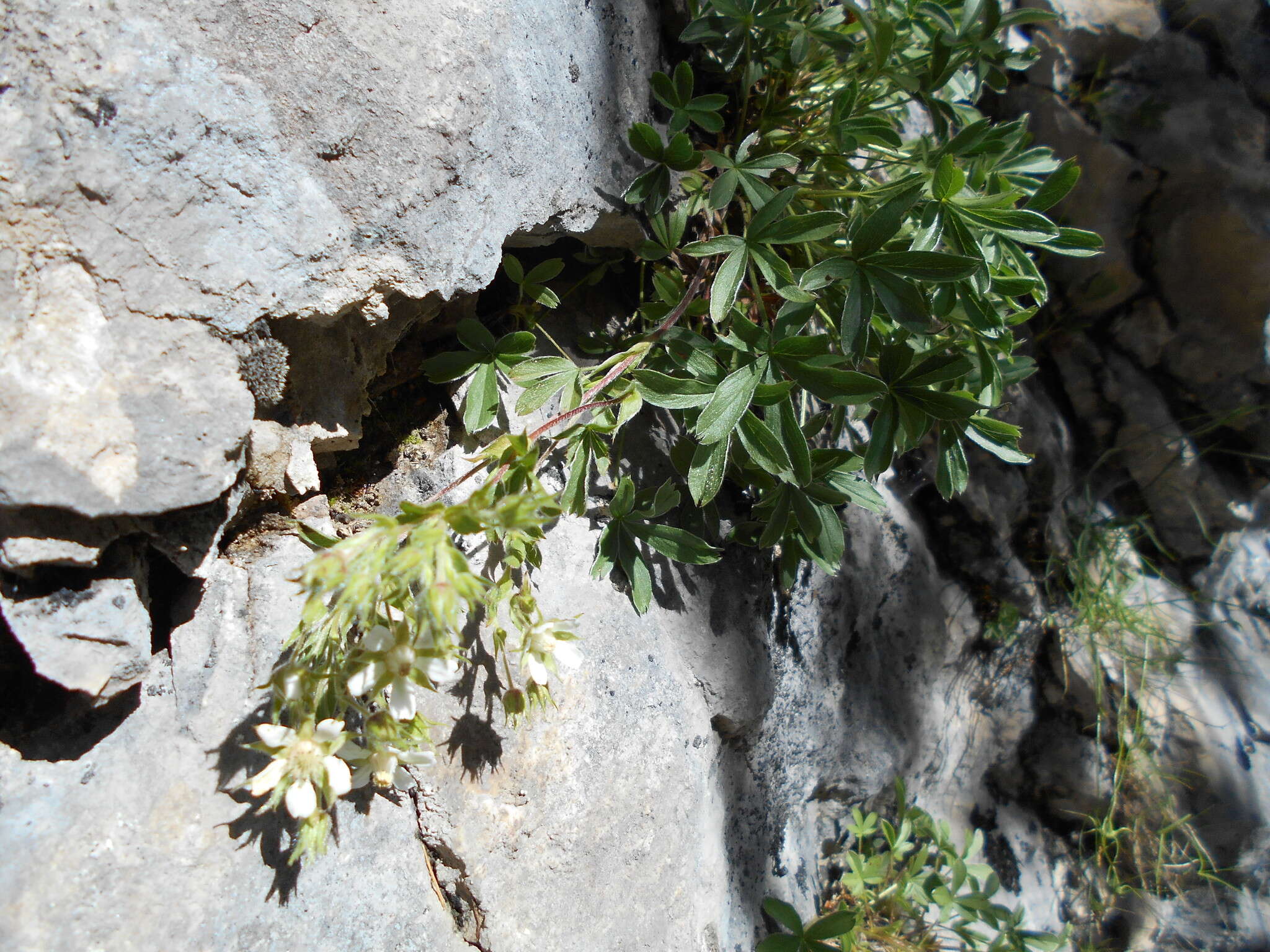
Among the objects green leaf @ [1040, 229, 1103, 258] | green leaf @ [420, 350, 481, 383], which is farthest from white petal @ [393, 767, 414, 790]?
green leaf @ [1040, 229, 1103, 258]

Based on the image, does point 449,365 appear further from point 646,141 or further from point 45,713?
point 45,713

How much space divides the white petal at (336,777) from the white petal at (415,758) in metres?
0.11

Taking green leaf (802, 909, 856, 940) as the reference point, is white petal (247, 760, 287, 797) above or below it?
above

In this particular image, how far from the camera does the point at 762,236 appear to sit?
72.5 inches

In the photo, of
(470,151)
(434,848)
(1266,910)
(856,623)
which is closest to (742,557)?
(856,623)

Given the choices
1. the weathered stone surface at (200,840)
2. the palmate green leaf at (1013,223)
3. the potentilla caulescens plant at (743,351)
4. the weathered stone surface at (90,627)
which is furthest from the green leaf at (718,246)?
the weathered stone surface at (90,627)

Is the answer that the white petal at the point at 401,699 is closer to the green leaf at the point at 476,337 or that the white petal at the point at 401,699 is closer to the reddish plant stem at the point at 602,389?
the reddish plant stem at the point at 602,389

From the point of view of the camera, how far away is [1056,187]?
185cm

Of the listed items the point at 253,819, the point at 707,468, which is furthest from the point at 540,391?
the point at 253,819

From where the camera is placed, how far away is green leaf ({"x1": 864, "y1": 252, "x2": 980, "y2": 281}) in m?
1.65

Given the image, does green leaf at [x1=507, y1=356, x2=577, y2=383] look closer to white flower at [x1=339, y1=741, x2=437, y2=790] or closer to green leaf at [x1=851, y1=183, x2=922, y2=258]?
green leaf at [x1=851, y1=183, x2=922, y2=258]

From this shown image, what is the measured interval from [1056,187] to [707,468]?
110 centimetres

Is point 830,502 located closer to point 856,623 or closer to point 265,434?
point 856,623

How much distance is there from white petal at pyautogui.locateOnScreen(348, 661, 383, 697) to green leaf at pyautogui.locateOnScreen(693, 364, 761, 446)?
0.80m
